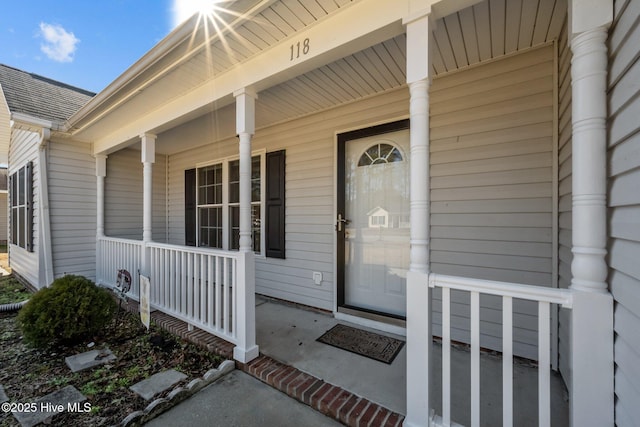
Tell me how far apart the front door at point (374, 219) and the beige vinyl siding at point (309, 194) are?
137 mm

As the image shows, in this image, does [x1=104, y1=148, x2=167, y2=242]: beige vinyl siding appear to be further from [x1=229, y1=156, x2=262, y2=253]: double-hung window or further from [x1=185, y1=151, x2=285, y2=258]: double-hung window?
[x1=229, y1=156, x2=262, y2=253]: double-hung window

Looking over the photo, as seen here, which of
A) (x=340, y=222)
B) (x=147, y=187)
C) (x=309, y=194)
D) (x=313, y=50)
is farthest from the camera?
(x=147, y=187)

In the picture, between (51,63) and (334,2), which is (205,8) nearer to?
(334,2)

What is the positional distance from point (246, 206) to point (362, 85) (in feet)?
5.40

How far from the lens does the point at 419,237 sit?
1528 mm

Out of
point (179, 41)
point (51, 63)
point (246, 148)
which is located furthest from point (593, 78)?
point (51, 63)

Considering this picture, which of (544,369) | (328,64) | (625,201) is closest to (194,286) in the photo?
(328,64)

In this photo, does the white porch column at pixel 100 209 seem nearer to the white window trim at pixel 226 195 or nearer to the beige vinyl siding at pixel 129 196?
the beige vinyl siding at pixel 129 196

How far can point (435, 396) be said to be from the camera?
1843 millimetres

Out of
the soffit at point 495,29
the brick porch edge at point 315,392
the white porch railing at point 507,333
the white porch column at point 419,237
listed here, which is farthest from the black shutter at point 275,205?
the white porch railing at point 507,333

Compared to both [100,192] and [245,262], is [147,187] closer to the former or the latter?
[100,192]

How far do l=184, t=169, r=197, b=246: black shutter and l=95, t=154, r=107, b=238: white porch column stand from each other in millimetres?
1231

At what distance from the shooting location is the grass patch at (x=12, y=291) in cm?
418

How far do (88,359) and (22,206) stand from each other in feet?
14.3
